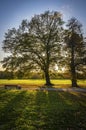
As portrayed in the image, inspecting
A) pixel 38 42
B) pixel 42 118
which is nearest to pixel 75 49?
pixel 38 42

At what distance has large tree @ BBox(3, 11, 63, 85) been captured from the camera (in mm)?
41250

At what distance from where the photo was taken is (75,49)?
39094 millimetres

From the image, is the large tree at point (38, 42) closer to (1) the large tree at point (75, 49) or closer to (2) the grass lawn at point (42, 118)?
(1) the large tree at point (75, 49)

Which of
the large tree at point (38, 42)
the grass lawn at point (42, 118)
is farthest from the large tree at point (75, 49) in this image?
the grass lawn at point (42, 118)

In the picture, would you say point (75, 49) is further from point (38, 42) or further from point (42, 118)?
point (42, 118)

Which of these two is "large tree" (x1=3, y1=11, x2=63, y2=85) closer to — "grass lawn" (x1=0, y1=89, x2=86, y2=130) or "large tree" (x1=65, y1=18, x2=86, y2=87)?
"large tree" (x1=65, y1=18, x2=86, y2=87)

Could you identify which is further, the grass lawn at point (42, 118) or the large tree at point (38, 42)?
the large tree at point (38, 42)

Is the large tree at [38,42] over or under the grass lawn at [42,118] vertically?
over

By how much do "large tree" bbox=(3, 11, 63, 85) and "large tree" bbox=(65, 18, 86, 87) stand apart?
2.95m

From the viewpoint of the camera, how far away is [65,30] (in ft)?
135

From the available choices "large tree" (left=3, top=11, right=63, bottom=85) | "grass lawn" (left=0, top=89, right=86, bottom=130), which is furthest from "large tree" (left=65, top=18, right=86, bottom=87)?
"grass lawn" (left=0, top=89, right=86, bottom=130)

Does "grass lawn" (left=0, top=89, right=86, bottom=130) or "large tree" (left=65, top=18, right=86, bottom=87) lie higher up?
"large tree" (left=65, top=18, right=86, bottom=87)

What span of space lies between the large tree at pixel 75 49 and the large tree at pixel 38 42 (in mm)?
2952

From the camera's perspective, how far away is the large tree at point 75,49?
126 ft
